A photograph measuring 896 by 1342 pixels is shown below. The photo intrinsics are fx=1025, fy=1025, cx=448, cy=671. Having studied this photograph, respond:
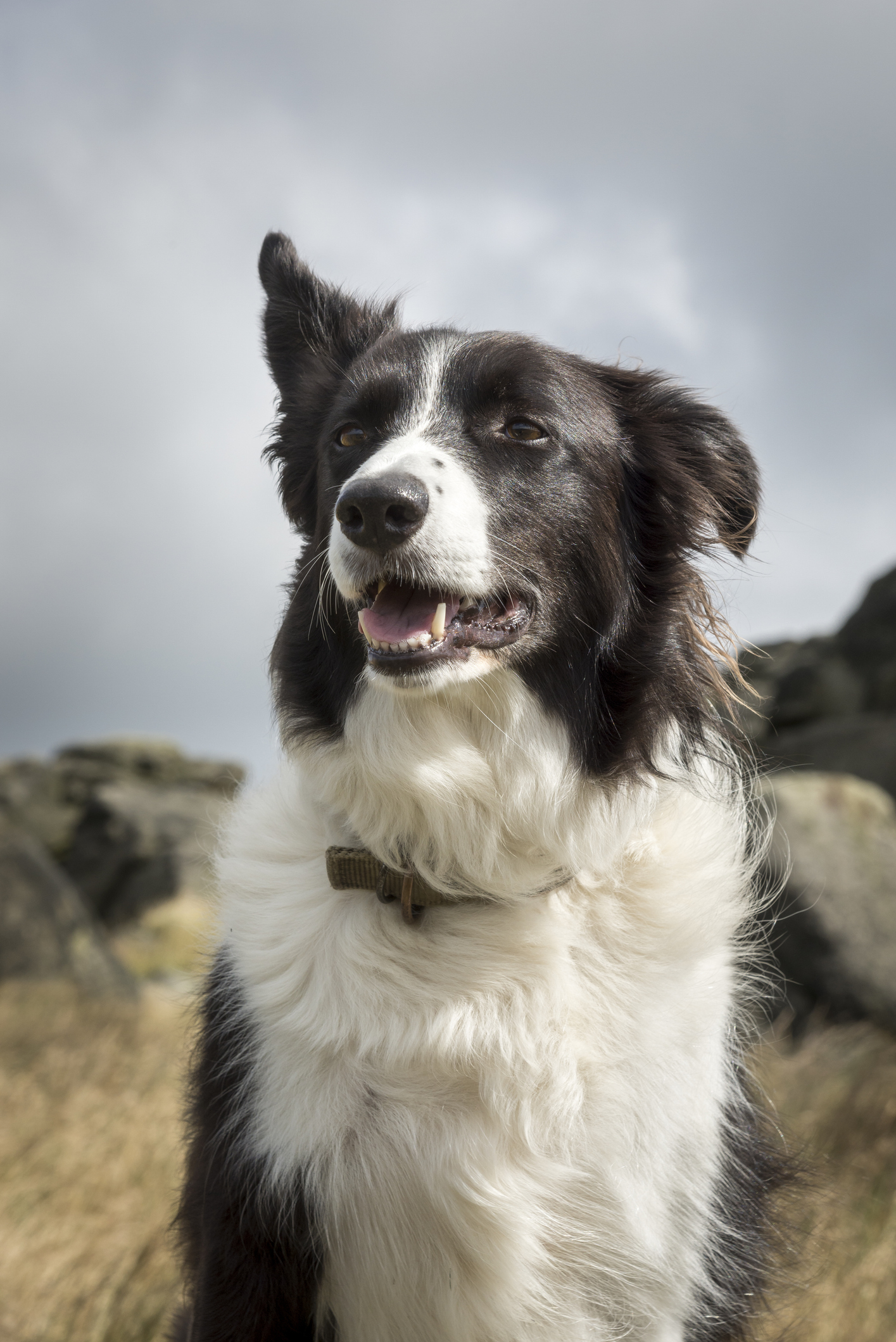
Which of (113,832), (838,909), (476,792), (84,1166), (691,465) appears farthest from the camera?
(113,832)

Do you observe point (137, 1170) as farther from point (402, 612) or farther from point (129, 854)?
point (129, 854)

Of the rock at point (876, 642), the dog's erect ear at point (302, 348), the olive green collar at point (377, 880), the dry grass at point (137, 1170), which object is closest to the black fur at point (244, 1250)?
the olive green collar at point (377, 880)

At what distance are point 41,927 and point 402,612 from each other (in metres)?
7.97

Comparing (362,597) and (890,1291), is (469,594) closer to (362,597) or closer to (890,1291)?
(362,597)

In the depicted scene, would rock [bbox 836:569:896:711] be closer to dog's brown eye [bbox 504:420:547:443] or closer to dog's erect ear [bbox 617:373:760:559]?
dog's erect ear [bbox 617:373:760:559]

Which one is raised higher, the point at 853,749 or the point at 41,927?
the point at 853,749

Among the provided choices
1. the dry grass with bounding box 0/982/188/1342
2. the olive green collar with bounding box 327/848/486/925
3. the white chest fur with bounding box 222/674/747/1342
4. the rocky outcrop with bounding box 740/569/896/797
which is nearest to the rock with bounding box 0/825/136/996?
the dry grass with bounding box 0/982/188/1342

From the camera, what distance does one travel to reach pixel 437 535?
2.17 meters

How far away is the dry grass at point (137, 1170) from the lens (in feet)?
11.9

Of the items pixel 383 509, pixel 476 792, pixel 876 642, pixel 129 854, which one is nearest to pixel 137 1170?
pixel 476 792

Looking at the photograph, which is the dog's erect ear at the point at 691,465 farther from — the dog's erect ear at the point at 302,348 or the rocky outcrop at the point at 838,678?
the rocky outcrop at the point at 838,678

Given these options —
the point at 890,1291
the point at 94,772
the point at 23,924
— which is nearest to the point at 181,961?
the point at 23,924

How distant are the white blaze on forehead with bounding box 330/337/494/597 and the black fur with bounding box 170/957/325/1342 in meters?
1.05

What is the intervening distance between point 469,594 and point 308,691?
52cm
